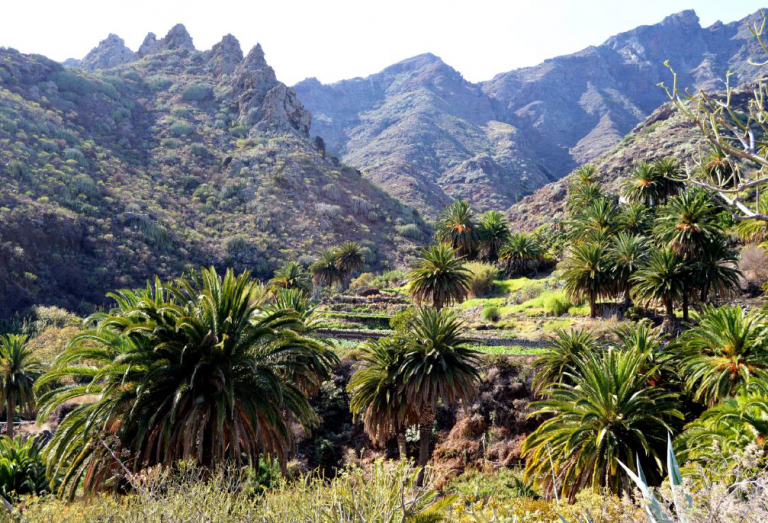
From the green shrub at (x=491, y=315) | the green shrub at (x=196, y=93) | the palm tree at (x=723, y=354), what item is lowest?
the green shrub at (x=491, y=315)

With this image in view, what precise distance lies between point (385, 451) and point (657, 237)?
959 inches

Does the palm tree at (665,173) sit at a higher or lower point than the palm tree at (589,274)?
higher

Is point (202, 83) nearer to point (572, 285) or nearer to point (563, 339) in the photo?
point (572, 285)

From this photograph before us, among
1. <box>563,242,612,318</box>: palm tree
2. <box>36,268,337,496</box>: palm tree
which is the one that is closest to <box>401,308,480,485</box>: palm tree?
<box>36,268,337,496</box>: palm tree

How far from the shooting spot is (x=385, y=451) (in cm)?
2709

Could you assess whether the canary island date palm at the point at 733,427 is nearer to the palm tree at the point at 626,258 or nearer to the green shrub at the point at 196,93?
the palm tree at the point at 626,258

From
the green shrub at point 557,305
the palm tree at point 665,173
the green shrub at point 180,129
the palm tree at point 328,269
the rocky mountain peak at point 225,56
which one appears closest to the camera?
the green shrub at point 557,305

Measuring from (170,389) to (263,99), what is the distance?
111m

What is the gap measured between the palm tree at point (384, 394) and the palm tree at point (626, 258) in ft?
63.4

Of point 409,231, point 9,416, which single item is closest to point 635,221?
point 9,416

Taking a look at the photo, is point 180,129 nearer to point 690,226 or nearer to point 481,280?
point 481,280


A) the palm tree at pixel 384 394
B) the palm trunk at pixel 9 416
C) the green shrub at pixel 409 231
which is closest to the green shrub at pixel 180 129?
the green shrub at pixel 409 231

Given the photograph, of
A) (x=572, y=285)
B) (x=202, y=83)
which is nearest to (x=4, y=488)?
(x=572, y=285)

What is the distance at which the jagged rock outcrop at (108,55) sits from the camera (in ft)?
504
